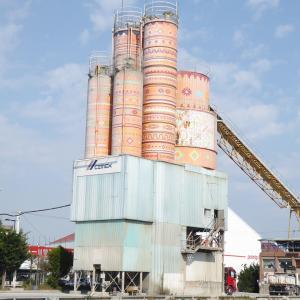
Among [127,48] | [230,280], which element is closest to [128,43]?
[127,48]

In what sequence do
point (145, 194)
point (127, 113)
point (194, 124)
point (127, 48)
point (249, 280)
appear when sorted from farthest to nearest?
point (249, 280), point (127, 48), point (194, 124), point (127, 113), point (145, 194)

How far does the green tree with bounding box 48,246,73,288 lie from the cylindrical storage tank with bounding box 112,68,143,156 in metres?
15.4

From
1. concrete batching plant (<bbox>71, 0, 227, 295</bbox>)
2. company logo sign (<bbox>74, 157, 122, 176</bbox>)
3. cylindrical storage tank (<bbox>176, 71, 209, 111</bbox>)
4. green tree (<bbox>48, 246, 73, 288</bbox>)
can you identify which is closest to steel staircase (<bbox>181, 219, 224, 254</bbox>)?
concrete batching plant (<bbox>71, 0, 227, 295</bbox>)

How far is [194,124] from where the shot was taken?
49.7 m

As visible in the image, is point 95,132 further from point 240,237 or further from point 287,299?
point 240,237

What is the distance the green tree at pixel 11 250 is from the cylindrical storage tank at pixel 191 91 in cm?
2157

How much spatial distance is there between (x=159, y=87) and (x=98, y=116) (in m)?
5.98

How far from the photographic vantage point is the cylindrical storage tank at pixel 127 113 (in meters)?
46.1

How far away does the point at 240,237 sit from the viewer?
8269 cm

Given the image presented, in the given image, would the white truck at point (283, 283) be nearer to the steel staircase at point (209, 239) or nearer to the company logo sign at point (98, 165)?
the steel staircase at point (209, 239)

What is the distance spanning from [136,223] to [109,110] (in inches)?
440

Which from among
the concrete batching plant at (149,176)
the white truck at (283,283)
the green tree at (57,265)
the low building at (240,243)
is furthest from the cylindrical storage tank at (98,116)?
the low building at (240,243)

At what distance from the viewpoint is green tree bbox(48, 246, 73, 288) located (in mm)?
55219

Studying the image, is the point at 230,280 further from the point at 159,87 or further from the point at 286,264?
the point at 159,87
